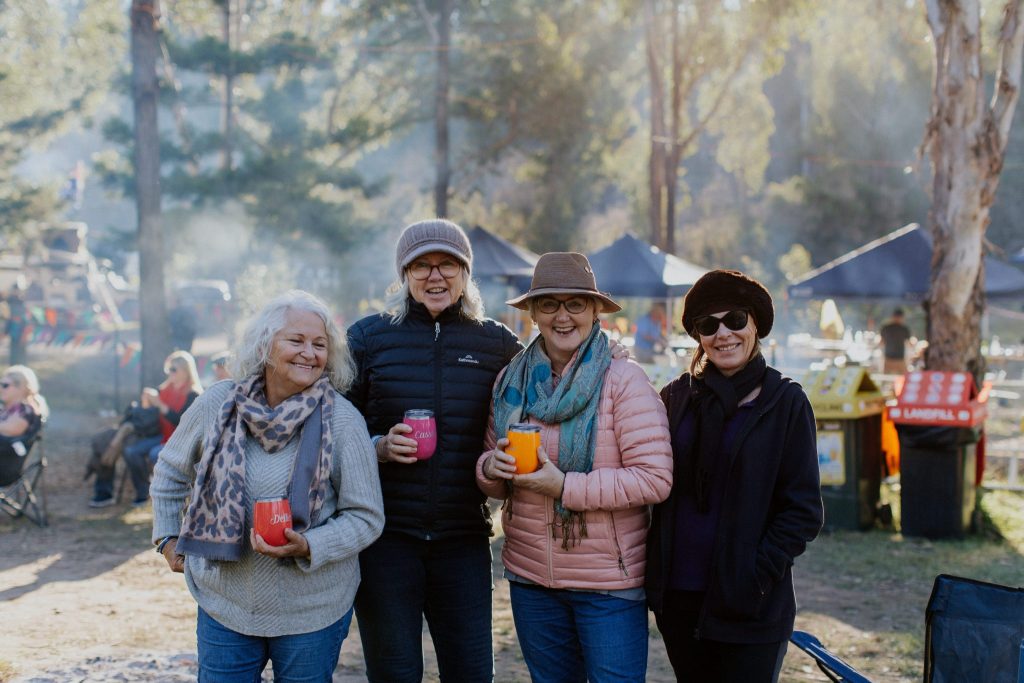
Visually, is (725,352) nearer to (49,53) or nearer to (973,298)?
(973,298)

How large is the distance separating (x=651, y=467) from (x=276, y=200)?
19.1 meters

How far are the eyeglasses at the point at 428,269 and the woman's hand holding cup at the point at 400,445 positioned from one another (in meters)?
0.47

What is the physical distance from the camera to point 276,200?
818 inches

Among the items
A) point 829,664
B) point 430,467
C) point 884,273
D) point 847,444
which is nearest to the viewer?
point 430,467

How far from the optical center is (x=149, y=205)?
12.1 metres

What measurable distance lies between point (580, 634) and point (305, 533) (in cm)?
82

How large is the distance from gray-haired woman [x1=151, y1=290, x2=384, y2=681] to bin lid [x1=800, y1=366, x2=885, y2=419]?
5152mm

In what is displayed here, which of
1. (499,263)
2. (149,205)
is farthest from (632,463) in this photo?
(499,263)

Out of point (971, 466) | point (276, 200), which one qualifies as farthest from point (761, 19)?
point (971, 466)

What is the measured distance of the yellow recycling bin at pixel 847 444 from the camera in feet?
23.9

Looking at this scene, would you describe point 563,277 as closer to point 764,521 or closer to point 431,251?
point 431,251

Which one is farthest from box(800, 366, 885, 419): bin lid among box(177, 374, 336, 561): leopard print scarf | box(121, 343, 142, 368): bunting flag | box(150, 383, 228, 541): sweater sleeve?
box(121, 343, 142, 368): bunting flag

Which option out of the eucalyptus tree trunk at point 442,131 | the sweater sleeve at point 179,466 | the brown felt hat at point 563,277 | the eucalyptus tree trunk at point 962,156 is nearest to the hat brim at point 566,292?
the brown felt hat at point 563,277

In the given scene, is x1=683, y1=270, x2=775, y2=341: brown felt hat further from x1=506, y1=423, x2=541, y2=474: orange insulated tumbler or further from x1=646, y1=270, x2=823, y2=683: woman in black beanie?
x1=506, y1=423, x2=541, y2=474: orange insulated tumbler
